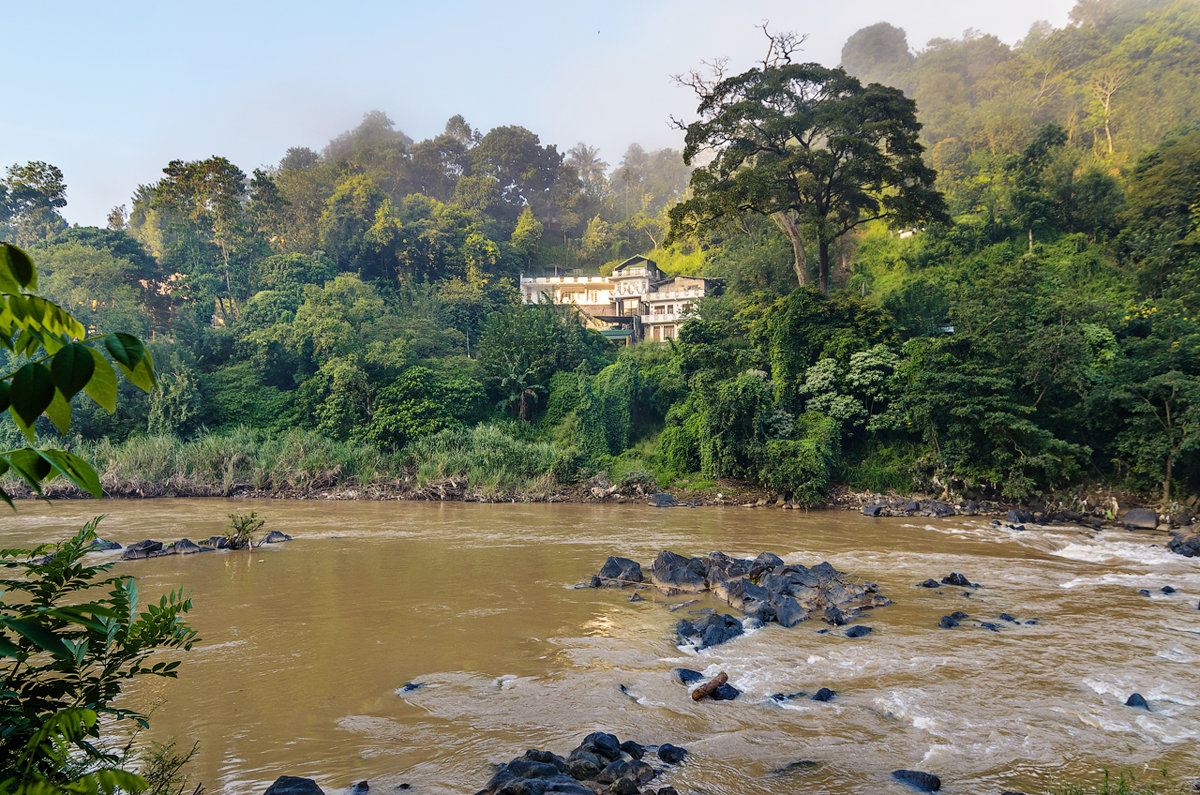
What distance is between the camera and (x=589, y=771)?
4711mm

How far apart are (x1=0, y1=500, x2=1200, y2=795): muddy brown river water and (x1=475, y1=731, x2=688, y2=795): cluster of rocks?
26 cm

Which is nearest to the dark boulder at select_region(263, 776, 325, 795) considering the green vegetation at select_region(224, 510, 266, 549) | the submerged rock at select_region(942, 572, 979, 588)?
the green vegetation at select_region(224, 510, 266, 549)

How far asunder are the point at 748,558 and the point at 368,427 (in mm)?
16852

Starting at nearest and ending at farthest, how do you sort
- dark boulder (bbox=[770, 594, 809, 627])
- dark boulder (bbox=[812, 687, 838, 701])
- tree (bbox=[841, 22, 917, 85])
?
dark boulder (bbox=[812, 687, 838, 701]) < dark boulder (bbox=[770, 594, 809, 627]) < tree (bbox=[841, 22, 917, 85])

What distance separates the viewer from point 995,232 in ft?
95.6

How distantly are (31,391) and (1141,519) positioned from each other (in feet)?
68.4

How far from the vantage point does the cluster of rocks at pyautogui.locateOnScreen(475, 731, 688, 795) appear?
4.32m

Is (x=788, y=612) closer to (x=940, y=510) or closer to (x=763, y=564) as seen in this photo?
(x=763, y=564)

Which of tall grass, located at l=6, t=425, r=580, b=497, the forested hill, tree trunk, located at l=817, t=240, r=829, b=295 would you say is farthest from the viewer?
tree trunk, located at l=817, t=240, r=829, b=295

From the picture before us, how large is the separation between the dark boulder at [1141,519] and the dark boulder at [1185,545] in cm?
165

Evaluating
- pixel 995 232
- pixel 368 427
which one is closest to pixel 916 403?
pixel 995 232

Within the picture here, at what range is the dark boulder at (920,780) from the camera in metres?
4.81

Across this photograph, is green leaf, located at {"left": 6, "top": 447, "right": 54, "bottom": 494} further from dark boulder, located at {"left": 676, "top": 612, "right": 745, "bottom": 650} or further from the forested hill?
the forested hill

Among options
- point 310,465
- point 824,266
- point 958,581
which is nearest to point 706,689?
point 958,581
